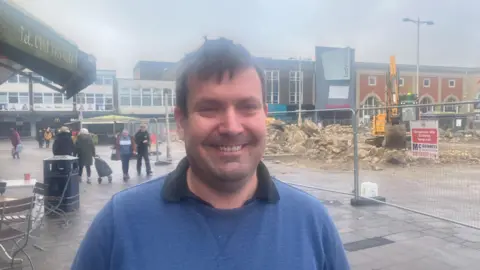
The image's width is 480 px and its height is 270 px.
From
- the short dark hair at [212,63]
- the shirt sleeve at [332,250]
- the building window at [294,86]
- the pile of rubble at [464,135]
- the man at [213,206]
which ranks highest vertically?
the building window at [294,86]

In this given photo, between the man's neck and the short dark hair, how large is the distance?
252mm

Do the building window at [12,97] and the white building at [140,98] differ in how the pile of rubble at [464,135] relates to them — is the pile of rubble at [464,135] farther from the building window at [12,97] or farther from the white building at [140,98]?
the building window at [12,97]

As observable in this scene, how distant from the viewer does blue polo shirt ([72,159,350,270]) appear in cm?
128

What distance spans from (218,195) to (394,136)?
20.0 metres

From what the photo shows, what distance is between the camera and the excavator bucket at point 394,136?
1958cm

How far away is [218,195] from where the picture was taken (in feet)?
4.54

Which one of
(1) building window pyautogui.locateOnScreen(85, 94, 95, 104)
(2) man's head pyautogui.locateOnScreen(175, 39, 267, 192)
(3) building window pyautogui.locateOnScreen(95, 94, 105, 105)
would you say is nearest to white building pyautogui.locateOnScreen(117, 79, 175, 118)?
(3) building window pyautogui.locateOnScreen(95, 94, 105, 105)

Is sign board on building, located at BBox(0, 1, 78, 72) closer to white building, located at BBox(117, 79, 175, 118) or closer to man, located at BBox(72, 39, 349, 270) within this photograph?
man, located at BBox(72, 39, 349, 270)

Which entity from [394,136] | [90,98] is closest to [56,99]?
[90,98]

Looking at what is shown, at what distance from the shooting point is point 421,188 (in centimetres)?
1107

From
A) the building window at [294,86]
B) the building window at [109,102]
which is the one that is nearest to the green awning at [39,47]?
the building window at [109,102]

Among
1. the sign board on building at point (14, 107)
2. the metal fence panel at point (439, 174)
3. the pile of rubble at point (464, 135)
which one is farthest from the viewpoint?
the sign board on building at point (14, 107)

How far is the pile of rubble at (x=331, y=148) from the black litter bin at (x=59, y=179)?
875cm

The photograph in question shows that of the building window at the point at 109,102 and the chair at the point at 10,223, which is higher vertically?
the building window at the point at 109,102
